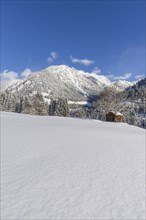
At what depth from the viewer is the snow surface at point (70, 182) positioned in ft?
16.7

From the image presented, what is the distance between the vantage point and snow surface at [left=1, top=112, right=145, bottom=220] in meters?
5.10

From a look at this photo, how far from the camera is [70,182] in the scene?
6422mm

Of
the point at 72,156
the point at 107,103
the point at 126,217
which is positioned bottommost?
the point at 126,217

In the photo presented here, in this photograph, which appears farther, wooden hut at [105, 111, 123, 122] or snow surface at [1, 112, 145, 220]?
wooden hut at [105, 111, 123, 122]

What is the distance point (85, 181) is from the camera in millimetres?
6586

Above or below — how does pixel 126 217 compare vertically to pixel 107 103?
below

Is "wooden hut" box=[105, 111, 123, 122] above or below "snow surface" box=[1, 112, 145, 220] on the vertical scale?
above

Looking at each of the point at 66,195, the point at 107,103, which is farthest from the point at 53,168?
the point at 107,103

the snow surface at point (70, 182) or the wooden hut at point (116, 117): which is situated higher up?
the wooden hut at point (116, 117)

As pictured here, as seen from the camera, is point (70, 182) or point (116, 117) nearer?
point (70, 182)

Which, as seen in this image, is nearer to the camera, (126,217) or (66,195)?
(126,217)

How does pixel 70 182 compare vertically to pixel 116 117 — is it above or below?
below

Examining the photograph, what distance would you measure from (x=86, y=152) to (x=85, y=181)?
2.89m

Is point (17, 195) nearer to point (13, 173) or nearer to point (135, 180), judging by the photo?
point (13, 173)
